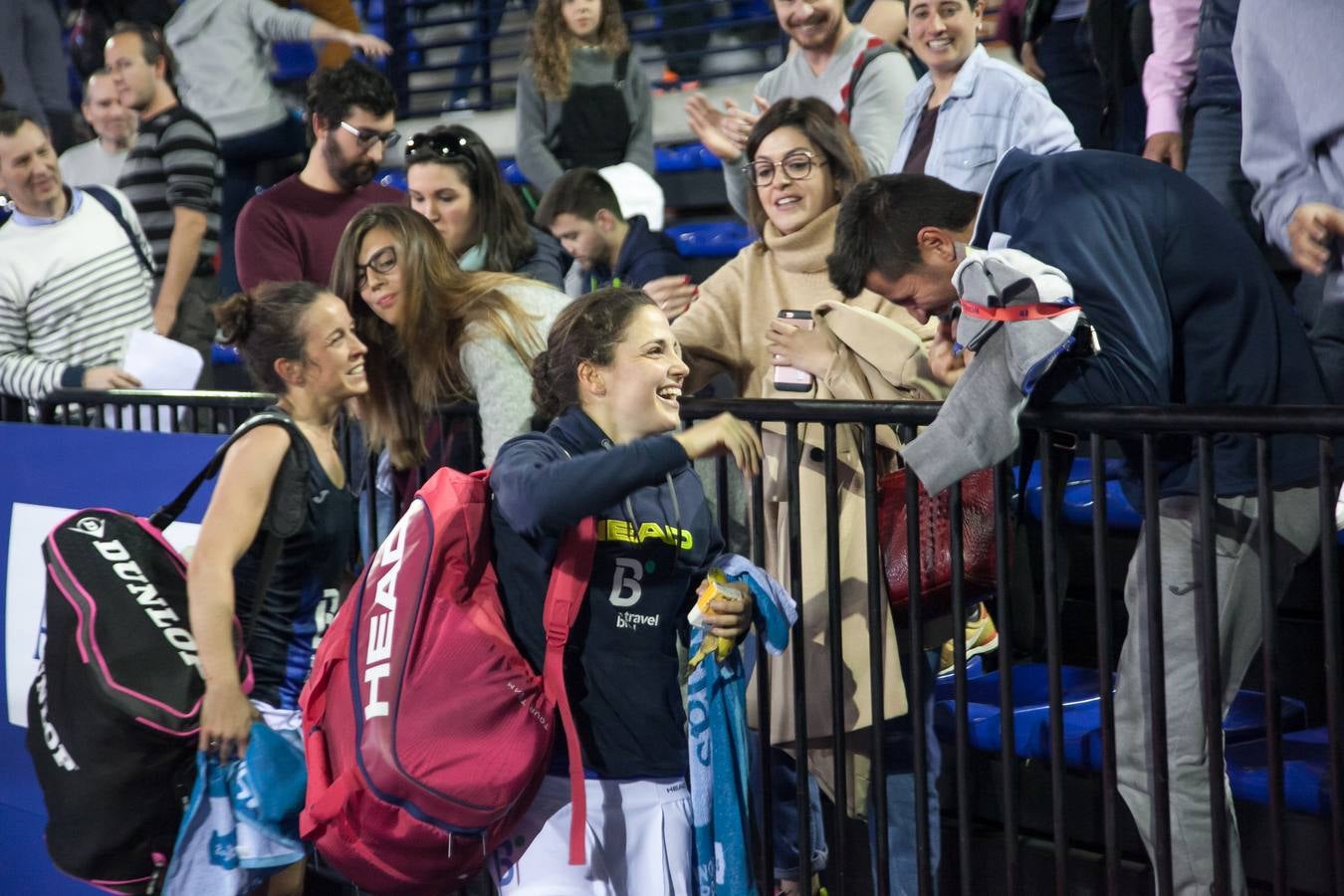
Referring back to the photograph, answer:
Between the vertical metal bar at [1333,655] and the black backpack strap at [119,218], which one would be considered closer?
the vertical metal bar at [1333,655]

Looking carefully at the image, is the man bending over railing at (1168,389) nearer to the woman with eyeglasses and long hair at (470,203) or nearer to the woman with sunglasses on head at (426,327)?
the woman with sunglasses on head at (426,327)

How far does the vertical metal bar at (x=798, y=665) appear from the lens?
3.16m

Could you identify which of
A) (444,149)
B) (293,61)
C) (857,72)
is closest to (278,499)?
(444,149)

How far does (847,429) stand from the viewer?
3336mm

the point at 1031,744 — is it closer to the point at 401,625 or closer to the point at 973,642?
the point at 973,642

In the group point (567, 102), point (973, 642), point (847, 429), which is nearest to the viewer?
point (847, 429)

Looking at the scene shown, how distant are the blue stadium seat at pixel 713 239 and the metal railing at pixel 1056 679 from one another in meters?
2.92

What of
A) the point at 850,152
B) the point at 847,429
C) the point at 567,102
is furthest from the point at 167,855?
the point at 567,102

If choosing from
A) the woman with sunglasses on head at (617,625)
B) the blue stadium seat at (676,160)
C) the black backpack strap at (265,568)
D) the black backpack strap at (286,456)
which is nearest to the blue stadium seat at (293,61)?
the blue stadium seat at (676,160)

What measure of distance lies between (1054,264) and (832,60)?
237cm

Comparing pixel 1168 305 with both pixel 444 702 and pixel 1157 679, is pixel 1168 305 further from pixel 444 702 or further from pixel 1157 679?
pixel 444 702

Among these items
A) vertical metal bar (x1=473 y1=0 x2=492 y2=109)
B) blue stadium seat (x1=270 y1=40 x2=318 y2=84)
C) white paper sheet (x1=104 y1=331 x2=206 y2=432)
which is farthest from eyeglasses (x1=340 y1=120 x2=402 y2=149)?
blue stadium seat (x1=270 y1=40 x2=318 y2=84)

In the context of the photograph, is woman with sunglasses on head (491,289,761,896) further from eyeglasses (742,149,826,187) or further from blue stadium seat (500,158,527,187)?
blue stadium seat (500,158,527,187)

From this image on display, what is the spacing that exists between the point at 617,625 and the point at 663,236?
2.19 meters
